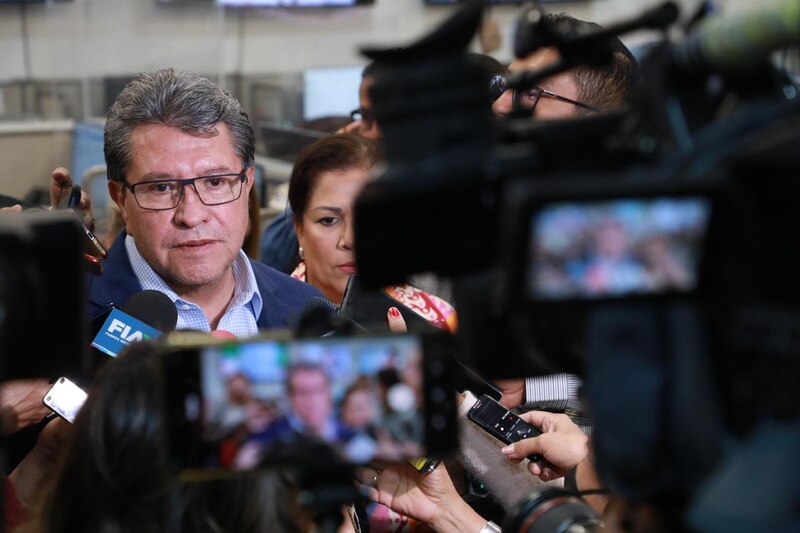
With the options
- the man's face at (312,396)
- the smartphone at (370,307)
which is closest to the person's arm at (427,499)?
the smartphone at (370,307)

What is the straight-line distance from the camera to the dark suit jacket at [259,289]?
6.40 ft

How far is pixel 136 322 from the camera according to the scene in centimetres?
165

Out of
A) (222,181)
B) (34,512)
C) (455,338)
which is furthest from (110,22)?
(455,338)

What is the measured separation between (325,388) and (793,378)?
0.38 meters

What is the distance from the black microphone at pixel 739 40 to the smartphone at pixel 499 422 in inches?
40.8

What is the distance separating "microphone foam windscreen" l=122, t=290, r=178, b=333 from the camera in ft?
5.59

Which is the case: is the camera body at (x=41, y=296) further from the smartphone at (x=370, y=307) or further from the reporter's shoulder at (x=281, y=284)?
the reporter's shoulder at (x=281, y=284)

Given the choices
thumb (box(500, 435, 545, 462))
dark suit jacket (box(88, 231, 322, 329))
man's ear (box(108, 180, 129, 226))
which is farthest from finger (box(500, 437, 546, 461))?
man's ear (box(108, 180, 129, 226))

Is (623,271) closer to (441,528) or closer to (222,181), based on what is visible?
(441,528)

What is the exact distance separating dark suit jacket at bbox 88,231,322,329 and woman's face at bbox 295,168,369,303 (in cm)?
16

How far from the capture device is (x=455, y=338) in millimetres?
1027

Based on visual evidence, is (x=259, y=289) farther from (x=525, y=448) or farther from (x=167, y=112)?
(x=525, y=448)

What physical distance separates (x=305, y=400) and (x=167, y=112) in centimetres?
115

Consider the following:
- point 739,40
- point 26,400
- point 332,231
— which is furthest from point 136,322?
point 739,40
